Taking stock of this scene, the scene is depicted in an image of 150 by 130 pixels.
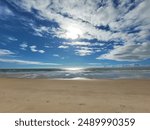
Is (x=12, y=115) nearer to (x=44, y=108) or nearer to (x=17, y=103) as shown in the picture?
(x=44, y=108)

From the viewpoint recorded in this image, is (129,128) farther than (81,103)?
No

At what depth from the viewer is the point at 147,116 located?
145 inches

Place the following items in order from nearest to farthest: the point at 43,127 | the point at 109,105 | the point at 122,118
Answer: the point at 43,127, the point at 122,118, the point at 109,105

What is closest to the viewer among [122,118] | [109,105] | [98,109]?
[122,118]

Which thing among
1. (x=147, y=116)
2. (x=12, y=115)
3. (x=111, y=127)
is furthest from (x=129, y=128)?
(x=12, y=115)

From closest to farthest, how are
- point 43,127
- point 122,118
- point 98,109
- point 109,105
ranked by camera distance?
1. point 43,127
2. point 122,118
3. point 98,109
4. point 109,105

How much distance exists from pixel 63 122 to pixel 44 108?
1.39 meters

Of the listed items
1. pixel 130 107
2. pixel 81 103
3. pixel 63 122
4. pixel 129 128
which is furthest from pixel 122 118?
pixel 81 103

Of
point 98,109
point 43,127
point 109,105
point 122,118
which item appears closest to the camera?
point 43,127

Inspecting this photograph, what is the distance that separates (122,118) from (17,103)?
264cm

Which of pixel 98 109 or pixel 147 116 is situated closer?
pixel 147 116

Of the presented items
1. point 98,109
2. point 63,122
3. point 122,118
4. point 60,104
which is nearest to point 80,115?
point 63,122

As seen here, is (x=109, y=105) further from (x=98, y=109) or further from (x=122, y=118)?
(x=122, y=118)

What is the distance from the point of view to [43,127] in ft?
10.6
